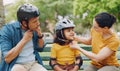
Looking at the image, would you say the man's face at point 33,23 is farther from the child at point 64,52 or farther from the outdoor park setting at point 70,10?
the outdoor park setting at point 70,10

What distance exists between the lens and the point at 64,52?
14.6 ft

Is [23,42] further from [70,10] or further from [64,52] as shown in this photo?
[70,10]

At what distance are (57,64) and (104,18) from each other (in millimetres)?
786

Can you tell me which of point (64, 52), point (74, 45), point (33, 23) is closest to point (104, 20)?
point (74, 45)

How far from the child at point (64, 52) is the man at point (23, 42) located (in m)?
0.18

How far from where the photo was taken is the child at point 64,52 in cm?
442

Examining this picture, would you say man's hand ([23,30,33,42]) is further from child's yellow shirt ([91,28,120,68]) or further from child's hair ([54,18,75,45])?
child's yellow shirt ([91,28,120,68])

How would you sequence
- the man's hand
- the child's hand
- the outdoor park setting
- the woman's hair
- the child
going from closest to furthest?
the man's hand → the woman's hair → the child's hand → the child → the outdoor park setting

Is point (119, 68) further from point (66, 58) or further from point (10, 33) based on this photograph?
point (10, 33)

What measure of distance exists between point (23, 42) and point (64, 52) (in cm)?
63

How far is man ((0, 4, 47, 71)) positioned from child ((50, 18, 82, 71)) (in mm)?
184

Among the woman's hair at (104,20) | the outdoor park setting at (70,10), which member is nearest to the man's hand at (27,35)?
the woman's hair at (104,20)

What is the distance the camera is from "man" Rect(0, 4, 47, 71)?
4039mm

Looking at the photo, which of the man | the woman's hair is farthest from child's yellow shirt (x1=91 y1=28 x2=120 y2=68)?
the man
